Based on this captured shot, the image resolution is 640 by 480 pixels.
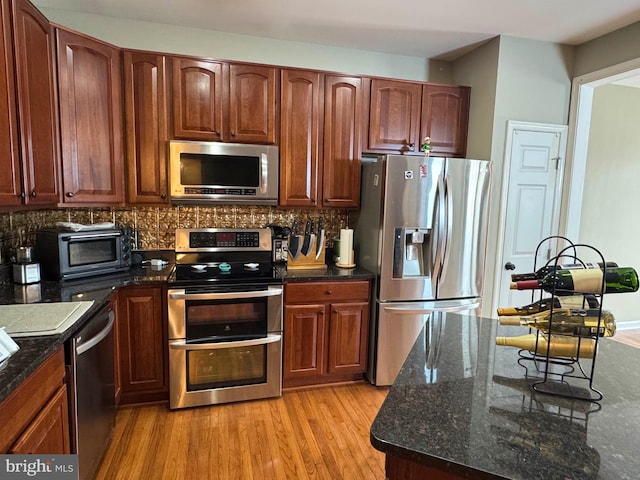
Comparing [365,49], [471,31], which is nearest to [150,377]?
[365,49]

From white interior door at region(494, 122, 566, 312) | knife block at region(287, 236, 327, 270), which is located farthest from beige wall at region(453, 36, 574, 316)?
knife block at region(287, 236, 327, 270)

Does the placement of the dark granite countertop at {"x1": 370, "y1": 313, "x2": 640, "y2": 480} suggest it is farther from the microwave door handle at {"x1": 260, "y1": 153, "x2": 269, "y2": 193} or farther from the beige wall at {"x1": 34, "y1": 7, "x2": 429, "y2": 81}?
the beige wall at {"x1": 34, "y1": 7, "x2": 429, "y2": 81}

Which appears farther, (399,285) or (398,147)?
(398,147)

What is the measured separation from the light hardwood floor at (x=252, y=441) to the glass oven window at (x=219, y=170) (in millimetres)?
1533

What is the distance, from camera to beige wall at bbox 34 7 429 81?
2711 millimetres

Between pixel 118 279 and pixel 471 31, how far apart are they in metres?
2.97

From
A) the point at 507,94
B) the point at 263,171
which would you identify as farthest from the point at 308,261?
the point at 507,94

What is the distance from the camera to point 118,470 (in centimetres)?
197

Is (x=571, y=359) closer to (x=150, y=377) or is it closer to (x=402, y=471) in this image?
(x=402, y=471)

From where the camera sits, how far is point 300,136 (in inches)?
113

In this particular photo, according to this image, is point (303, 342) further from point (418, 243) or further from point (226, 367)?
point (418, 243)

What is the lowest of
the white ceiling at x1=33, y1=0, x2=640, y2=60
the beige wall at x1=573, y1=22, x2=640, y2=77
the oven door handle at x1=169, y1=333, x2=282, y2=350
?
the oven door handle at x1=169, y1=333, x2=282, y2=350

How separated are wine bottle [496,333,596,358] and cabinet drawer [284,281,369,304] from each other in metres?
1.66

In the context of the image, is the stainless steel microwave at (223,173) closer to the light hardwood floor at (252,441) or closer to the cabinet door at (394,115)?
the cabinet door at (394,115)
